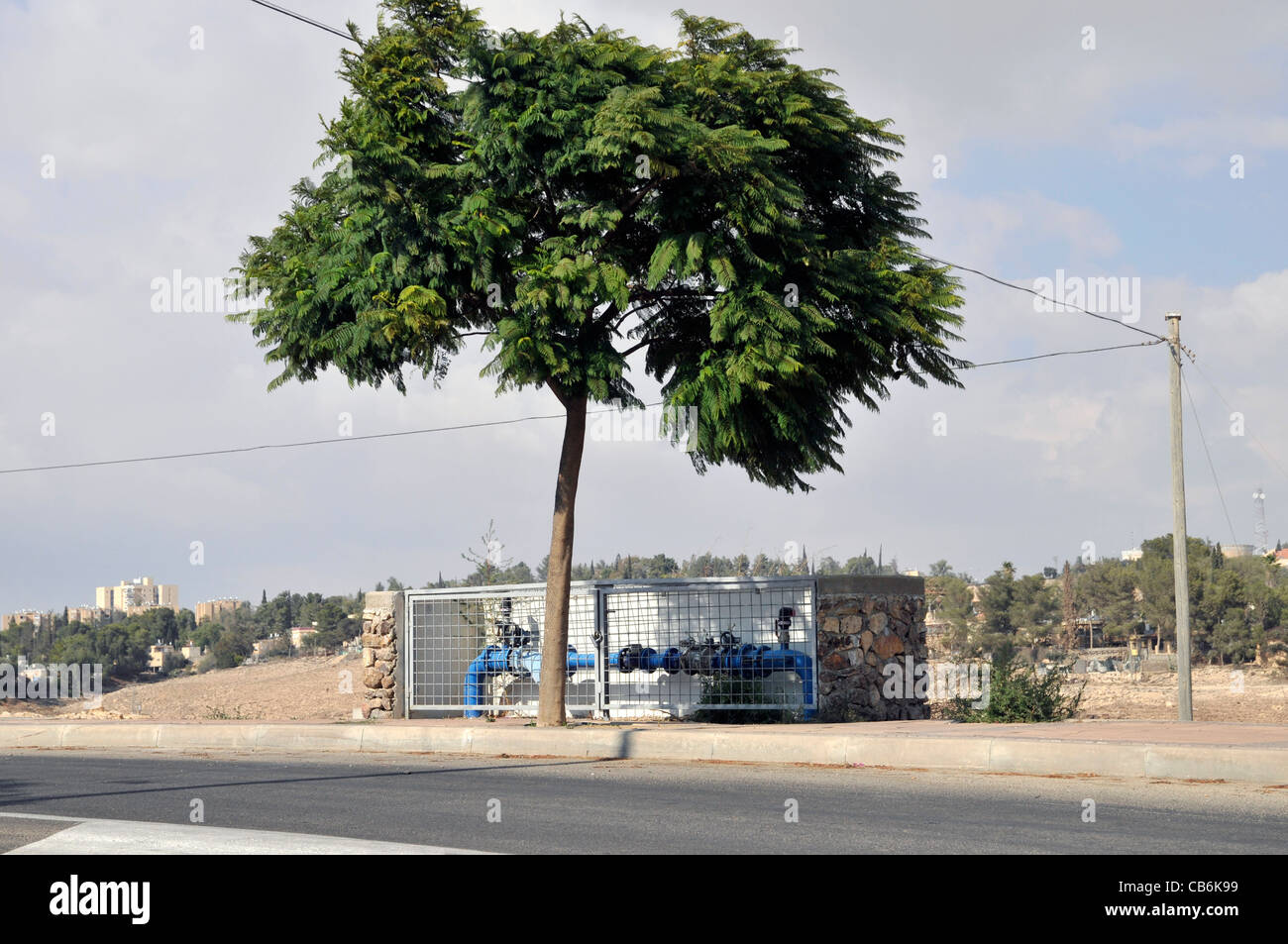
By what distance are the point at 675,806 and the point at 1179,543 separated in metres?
16.2

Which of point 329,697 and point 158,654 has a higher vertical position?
point 329,697

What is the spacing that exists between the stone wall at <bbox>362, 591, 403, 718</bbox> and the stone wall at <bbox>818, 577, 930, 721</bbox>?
7353 mm

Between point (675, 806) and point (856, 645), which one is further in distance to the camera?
point (856, 645)

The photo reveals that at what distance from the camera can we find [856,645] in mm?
17469

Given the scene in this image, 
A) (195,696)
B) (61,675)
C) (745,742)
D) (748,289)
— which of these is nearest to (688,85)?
(748,289)

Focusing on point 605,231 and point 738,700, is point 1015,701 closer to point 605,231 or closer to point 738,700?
point 738,700

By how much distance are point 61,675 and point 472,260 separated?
9952 centimetres

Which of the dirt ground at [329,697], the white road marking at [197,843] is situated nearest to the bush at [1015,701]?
the dirt ground at [329,697]

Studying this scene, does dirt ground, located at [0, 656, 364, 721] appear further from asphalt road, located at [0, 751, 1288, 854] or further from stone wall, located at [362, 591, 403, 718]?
asphalt road, located at [0, 751, 1288, 854]

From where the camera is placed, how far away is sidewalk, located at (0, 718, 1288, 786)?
460 inches

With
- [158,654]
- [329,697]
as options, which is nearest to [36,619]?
[158,654]

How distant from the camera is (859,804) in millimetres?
10227

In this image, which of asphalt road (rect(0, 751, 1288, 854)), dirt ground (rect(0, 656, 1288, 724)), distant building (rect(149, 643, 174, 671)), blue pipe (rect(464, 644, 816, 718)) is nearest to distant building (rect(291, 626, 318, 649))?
distant building (rect(149, 643, 174, 671))
